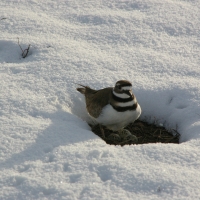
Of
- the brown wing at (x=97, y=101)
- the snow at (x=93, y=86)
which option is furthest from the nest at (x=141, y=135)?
the brown wing at (x=97, y=101)

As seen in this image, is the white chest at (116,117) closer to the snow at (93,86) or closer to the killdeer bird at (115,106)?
the killdeer bird at (115,106)

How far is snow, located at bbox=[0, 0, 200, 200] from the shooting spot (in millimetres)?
3512

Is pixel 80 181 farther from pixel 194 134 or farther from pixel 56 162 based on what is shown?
pixel 194 134

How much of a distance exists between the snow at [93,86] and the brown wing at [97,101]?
18cm

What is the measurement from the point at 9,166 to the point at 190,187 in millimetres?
1558

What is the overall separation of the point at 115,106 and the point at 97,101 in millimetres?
255

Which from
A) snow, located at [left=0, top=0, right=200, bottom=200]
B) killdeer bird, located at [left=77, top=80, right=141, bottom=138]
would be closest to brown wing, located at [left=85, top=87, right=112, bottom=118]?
killdeer bird, located at [left=77, top=80, right=141, bottom=138]

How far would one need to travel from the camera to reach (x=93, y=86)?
5.25m

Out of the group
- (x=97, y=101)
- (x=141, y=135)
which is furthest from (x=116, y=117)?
(x=141, y=135)

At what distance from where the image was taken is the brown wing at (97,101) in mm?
4816

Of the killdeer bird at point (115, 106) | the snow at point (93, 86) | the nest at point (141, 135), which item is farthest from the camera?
the nest at point (141, 135)

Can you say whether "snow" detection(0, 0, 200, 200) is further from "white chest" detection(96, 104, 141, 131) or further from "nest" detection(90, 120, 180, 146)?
"white chest" detection(96, 104, 141, 131)

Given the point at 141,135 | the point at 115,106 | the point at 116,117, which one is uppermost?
the point at 115,106

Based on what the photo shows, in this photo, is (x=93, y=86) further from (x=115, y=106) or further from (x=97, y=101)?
(x=115, y=106)
